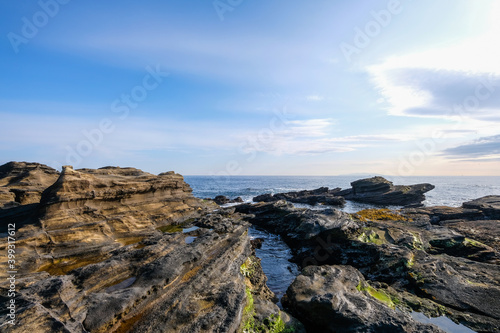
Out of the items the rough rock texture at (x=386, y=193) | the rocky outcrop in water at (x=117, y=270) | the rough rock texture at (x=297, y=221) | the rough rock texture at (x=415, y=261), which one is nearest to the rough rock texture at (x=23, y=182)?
the rocky outcrop in water at (x=117, y=270)

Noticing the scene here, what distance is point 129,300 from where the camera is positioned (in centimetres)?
876

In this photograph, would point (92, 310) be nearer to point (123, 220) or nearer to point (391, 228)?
point (123, 220)

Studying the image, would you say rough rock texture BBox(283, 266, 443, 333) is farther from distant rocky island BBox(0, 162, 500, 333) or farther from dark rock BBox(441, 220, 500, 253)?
dark rock BBox(441, 220, 500, 253)

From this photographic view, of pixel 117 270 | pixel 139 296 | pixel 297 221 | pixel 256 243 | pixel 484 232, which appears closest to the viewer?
pixel 139 296

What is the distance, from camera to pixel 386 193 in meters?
64.9

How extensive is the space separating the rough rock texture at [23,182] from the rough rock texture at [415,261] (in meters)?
23.6

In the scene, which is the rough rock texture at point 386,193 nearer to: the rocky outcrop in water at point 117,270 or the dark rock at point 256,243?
the dark rock at point 256,243

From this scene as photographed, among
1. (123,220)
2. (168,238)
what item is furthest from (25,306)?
(123,220)

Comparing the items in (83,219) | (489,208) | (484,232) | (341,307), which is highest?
(83,219)

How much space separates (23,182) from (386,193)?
73536mm

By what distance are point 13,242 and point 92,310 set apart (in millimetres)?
7872

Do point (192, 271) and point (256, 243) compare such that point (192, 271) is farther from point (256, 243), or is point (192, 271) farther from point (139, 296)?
point (256, 243)

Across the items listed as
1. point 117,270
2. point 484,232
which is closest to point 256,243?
point 117,270

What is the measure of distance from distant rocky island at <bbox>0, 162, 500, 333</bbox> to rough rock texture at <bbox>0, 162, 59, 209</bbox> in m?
0.15
